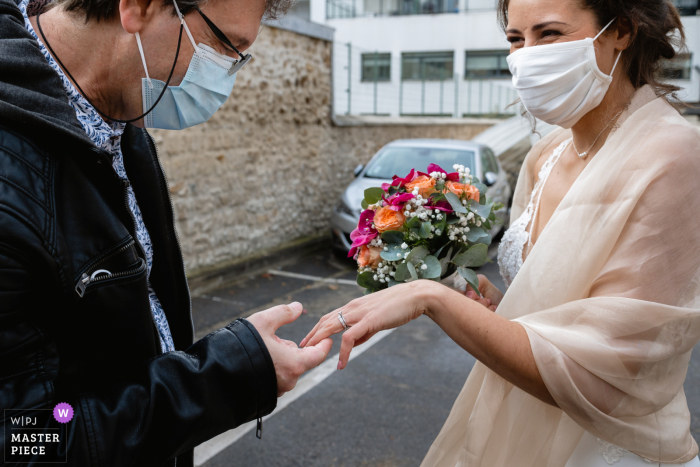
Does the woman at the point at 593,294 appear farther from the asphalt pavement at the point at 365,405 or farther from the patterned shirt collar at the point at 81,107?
the asphalt pavement at the point at 365,405

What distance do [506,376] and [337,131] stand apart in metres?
8.88

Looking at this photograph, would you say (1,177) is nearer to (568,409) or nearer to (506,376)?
(506,376)

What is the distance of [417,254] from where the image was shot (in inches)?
65.6

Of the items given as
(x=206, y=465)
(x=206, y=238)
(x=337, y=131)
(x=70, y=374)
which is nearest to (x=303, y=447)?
(x=206, y=465)

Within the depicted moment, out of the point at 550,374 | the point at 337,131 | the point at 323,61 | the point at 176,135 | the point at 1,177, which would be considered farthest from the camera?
the point at 337,131

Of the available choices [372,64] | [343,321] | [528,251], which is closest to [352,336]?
[343,321]

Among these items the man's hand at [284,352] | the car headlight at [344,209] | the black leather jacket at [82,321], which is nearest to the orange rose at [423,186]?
the man's hand at [284,352]

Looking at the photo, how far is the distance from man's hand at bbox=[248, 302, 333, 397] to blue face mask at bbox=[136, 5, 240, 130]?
2.26 ft

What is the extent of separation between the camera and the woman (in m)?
1.38

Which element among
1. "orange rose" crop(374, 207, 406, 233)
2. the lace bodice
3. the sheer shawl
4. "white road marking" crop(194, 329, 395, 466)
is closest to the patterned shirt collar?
"orange rose" crop(374, 207, 406, 233)

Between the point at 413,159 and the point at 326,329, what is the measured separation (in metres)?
7.52

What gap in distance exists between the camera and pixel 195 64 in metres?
1.51

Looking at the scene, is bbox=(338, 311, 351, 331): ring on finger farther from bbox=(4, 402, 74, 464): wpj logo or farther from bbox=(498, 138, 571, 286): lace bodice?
bbox=(498, 138, 571, 286): lace bodice

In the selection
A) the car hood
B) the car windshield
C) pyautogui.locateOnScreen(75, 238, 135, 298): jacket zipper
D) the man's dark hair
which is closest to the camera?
pyautogui.locateOnScreen(75, 238, 135, 298): jacket zipper
